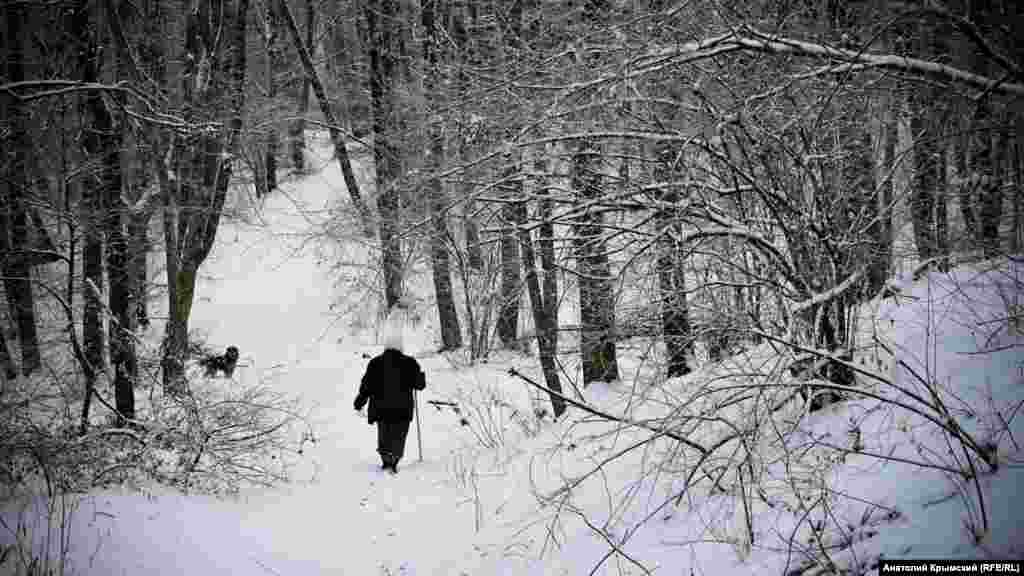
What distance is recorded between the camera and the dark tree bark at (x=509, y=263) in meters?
5.52

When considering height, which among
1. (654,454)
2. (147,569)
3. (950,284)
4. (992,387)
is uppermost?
(950,284)

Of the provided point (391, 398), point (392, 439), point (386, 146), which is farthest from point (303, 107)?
point (392, 439)

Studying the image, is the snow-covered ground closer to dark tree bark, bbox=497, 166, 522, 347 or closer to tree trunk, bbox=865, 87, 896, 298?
tree trunk, bbox=865, 87, 896, 298

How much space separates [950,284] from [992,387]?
1523mm

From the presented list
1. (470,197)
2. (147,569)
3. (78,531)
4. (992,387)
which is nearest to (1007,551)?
(992,387)

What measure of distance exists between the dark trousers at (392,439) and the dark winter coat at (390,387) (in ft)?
0.20

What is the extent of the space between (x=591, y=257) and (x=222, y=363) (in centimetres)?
1148

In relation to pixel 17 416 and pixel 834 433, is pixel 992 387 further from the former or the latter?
pixel 17 416

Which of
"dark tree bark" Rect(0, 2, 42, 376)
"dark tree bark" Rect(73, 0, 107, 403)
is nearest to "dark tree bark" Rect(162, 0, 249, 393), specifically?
"dark tree bark" Rect(73, 0, 107, 403)

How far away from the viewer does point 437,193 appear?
6.70 m

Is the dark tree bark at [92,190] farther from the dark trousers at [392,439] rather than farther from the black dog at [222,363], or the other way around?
the black dog at [222,363]

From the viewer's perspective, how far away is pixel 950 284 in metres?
4.73

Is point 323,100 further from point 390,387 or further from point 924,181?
point 924,181

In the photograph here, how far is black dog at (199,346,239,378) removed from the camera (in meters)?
13.1
